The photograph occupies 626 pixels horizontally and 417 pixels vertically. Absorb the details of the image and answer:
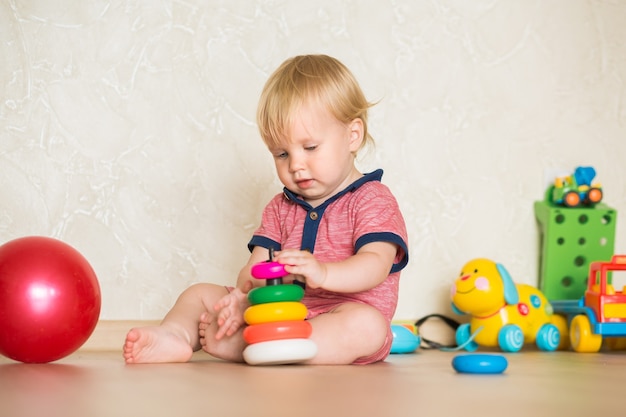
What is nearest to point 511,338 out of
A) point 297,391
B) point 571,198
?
point 571,198

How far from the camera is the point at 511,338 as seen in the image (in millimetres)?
1941

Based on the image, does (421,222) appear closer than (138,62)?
No

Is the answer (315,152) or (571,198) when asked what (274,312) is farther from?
(571,198)

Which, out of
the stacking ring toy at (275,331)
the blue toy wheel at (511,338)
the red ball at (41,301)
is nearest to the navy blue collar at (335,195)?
the stacking ring toy at (275,331)

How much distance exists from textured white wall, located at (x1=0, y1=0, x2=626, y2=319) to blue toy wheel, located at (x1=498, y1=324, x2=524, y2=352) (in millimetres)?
263

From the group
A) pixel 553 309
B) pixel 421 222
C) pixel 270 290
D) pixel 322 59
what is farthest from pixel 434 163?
pixel 270 290

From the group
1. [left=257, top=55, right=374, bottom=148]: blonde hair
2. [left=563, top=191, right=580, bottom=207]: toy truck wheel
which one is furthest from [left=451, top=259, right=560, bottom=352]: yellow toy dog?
[left=257, top=55, right=374, bottom=148]: blonde hair

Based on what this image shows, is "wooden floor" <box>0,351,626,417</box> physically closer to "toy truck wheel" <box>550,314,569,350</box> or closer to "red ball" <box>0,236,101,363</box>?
"red ball" <box>0,236,101,363</box>

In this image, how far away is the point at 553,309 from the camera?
2.11 m

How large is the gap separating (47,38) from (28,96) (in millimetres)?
151

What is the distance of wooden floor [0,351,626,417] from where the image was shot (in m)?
0.90

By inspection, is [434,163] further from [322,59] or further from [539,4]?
[322,59]

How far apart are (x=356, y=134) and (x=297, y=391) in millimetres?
702

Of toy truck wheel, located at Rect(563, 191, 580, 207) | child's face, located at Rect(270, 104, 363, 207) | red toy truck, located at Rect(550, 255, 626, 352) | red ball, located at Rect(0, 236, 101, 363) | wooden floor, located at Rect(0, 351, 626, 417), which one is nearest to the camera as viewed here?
wooden floor, located at Rect(0, 351, 626, 417)
